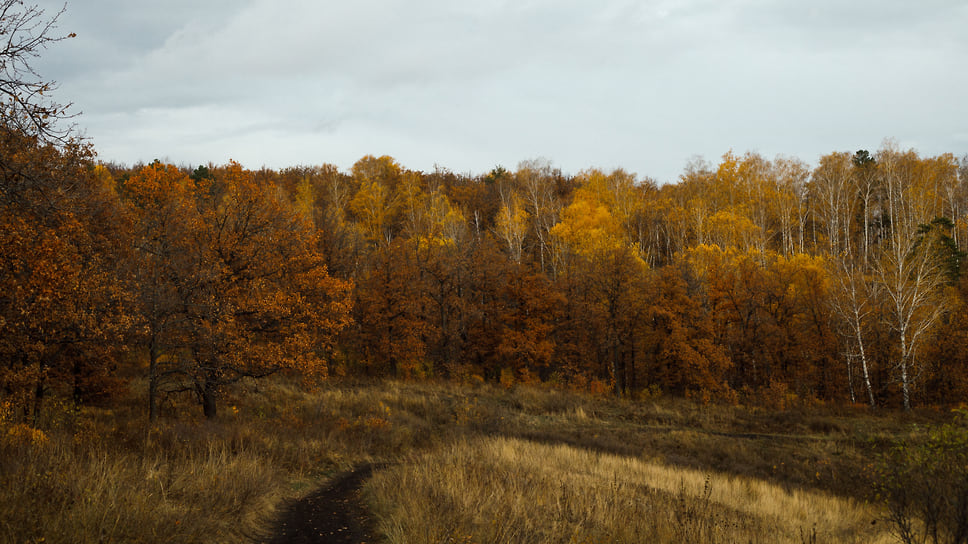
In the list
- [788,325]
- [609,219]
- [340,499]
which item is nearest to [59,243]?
[340,499]

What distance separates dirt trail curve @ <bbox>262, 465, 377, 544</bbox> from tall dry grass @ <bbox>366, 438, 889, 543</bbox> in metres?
0.40

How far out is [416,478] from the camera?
10.5m

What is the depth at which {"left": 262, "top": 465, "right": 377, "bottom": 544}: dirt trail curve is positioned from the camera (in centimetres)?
861

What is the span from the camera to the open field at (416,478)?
6.71m

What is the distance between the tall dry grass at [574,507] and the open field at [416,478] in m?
0.05

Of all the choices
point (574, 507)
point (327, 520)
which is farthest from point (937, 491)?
point (327, 520)

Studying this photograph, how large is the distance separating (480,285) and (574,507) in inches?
1389

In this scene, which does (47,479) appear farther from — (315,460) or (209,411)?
(209,411)

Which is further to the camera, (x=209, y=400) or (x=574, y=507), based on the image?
(x=209, y=400)

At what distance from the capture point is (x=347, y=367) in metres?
43.3

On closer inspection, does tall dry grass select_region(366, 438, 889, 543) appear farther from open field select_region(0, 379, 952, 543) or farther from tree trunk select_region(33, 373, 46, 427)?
tree trunk select_region(33, 373, 46, 427)

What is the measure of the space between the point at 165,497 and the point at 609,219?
51175 millimetres

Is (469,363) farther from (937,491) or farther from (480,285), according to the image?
(937,491)

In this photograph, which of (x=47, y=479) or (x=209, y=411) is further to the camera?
(x=209, y=411)
